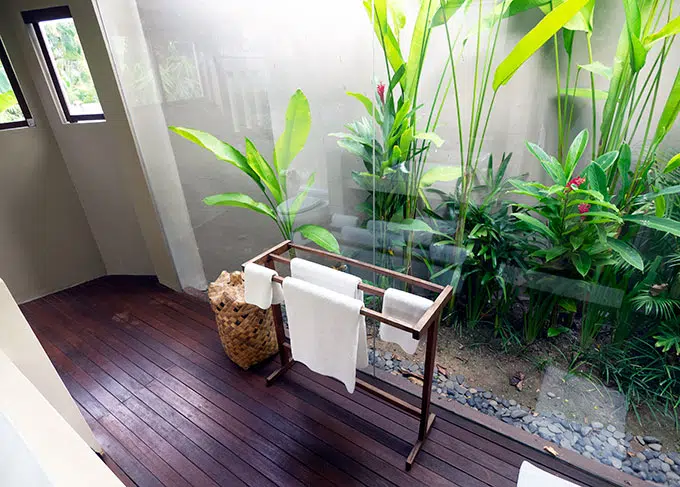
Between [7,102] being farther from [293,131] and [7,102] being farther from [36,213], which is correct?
[293,131]

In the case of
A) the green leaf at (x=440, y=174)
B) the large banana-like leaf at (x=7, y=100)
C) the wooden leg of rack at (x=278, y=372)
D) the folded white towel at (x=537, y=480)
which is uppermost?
the large banana-like leaf at (x=7, y=100)

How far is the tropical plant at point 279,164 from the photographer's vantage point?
5.63 feet

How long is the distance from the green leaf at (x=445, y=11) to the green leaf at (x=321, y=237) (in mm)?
1048

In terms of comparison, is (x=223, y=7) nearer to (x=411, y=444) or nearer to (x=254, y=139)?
(x=254, y=139)

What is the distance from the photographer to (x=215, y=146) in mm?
1718

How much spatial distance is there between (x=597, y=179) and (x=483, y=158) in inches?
19.4

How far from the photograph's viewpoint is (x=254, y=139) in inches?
84.0

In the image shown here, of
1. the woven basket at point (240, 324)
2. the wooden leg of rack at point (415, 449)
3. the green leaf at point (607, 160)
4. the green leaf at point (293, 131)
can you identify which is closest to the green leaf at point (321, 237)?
the green leaf at point (293, 131)

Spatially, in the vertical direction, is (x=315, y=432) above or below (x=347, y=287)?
below

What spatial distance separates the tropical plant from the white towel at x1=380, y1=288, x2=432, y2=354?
1.78 feet

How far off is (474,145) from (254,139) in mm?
1241

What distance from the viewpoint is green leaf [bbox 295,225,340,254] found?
5.98ft

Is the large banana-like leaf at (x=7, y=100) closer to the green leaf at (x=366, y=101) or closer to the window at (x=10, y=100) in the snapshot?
the window at (x=10, y=100)

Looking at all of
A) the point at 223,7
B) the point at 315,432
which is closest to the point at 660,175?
the point at 315,432
